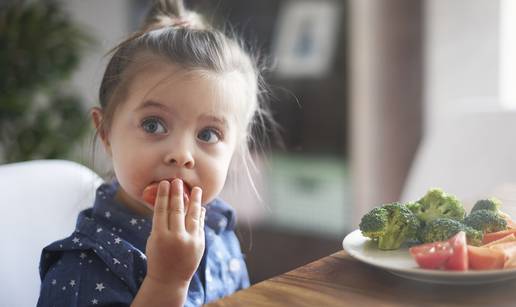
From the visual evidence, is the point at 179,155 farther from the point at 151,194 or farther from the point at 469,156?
the point at 469,156

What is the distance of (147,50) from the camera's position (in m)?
1.04

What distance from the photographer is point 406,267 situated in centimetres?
69

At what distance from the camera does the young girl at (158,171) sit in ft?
2.74

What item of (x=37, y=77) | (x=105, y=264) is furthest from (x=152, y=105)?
(x=37, y=77)

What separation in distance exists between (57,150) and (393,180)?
146cm

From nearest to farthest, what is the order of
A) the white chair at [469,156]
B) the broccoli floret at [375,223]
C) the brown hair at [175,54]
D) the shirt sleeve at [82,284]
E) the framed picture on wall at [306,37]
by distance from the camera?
the broccoli floret at [375,223] < the shirt sleeve at [82,284] < the brown hair at [175,54] < the white chair at [469,156] < the framed picture on wall at [306,37]

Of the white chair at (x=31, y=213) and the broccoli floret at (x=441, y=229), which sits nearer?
the broccoli floret at (x=441, y=229)

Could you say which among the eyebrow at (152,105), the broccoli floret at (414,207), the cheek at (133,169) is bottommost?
the broccoli floret at (414,207)

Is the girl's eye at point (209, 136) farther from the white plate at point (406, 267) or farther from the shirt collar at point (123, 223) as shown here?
the white plate at point (406, 267)

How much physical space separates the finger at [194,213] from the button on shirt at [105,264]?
166 millimetres

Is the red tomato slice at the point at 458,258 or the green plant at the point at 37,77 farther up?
the green plant at the point at 37,77

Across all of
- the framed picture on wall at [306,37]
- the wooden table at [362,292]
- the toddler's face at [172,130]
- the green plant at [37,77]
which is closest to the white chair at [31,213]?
the toddler's face at [172,130]

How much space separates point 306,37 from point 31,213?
1918mm

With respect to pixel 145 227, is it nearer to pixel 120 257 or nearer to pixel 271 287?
pixel 120 257
